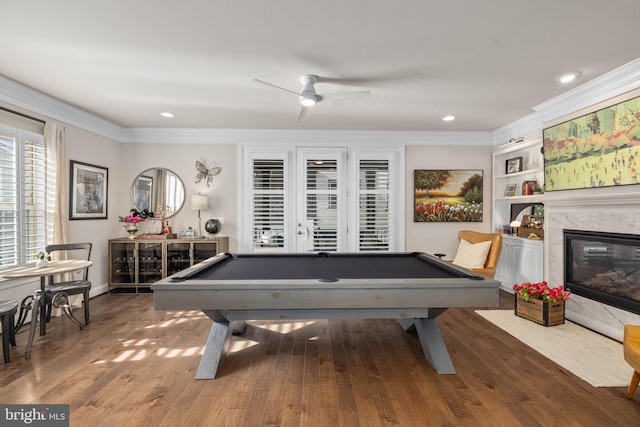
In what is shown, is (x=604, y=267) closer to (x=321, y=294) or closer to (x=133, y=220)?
(x=321, y=294)

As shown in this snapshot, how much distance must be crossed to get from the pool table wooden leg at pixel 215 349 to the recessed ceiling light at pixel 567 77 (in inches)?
154

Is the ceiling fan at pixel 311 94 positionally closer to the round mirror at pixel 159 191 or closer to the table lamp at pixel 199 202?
the table lamp at pixel 199 202

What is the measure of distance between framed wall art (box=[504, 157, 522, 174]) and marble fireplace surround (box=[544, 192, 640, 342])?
1010mm

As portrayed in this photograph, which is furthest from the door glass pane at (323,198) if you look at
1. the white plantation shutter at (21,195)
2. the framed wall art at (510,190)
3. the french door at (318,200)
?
the white plantation shutter at (21,195)

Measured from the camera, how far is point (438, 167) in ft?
17.4

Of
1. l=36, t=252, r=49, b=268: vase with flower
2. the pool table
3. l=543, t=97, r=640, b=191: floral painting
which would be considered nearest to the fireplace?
l=543, t=97, r=640, b=191: floral painting

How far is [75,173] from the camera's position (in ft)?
13.8

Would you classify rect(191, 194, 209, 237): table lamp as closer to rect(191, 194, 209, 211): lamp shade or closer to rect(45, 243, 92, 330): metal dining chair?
rect(191, 194, 209, 211): lamp shade

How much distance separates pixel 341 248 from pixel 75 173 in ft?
13.2

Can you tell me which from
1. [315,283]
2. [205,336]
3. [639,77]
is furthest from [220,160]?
[639,77]

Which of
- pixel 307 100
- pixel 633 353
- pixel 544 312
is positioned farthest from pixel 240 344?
pixel 544 312

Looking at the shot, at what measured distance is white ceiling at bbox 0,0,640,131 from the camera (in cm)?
206

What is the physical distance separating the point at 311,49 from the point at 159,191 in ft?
12.6

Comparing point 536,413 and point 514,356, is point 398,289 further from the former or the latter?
point 514,356
